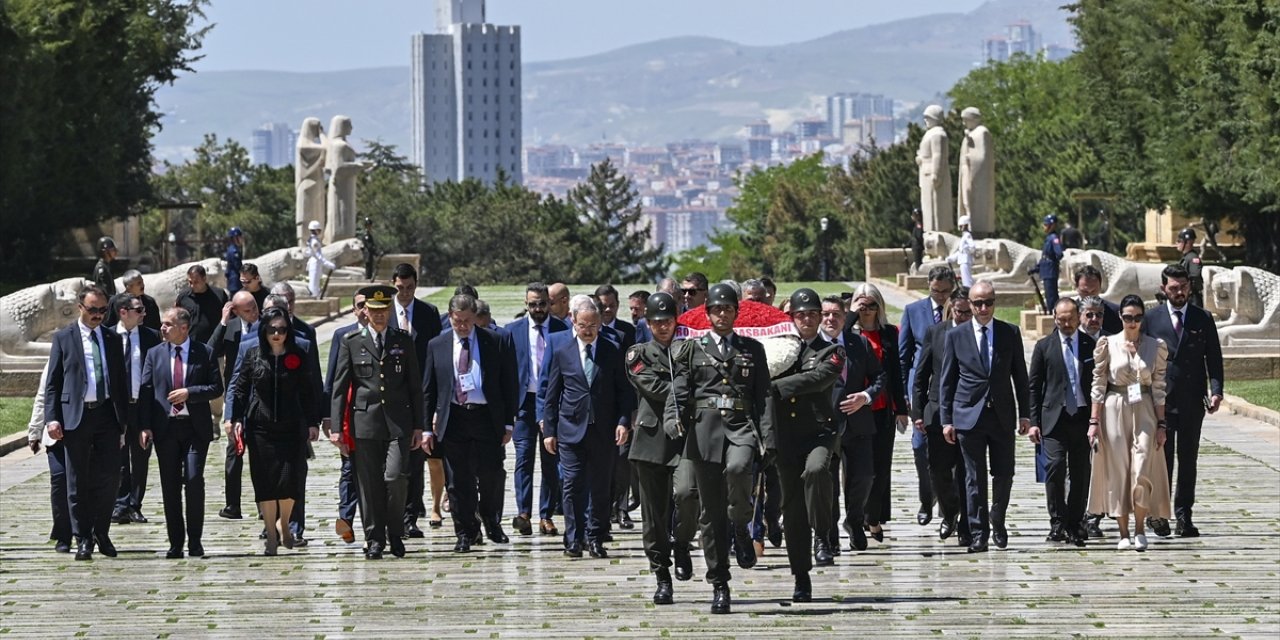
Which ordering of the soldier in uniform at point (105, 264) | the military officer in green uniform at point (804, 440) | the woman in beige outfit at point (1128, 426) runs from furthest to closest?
the soldier in uniform at point (105, 264) < the woman in beige outfit at point (1128, 426) < the military officer in green uniform at point (804, 440)

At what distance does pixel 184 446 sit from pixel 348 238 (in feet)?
104

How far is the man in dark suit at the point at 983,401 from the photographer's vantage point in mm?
14766

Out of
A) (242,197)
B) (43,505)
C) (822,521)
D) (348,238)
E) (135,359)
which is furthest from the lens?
(242,197)

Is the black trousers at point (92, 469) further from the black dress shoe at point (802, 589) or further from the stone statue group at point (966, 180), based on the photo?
the stone statue group at point (966, 180)

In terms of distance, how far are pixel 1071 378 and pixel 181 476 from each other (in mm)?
5607

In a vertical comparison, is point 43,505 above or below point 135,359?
below

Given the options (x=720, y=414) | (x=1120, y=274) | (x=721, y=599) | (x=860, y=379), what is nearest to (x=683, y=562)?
(x=721, y=599)

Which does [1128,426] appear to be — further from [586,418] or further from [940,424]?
[586,418]

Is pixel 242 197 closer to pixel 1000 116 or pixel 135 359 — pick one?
pixel 1000 116

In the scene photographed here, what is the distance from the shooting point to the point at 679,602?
12906 millimetres

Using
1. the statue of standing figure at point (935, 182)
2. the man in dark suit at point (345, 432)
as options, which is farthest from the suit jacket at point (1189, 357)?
the statue of standing figure at point (935, 182)

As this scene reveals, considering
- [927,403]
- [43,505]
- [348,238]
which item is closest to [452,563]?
[927,403]

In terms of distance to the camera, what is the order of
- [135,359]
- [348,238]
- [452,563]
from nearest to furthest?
[452,563] → [135,359] → [348,238]

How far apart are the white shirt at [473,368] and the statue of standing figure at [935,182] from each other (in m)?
32.2
